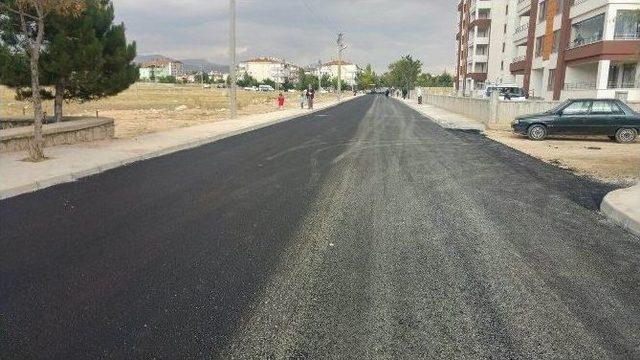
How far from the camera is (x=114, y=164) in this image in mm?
10797

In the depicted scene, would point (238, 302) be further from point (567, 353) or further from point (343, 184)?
point (343, 184)

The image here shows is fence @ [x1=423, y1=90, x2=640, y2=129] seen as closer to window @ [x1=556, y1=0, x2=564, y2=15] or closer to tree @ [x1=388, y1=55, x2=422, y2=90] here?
window @ [x1=556, y1=0, x2=564, y2=15]

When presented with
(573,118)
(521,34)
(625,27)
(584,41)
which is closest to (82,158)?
(573,118)

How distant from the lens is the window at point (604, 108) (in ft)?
52.6

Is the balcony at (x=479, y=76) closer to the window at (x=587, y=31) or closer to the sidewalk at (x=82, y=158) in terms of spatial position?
the window at (x=587, y=31)

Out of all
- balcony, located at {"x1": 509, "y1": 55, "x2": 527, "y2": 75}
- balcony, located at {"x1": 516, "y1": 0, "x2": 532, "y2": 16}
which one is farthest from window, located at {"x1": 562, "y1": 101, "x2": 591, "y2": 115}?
balcony, located at {"x1": 516, "y1": 0, "x2": 532, "y2": 16}

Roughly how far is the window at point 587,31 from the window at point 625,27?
3.36ft

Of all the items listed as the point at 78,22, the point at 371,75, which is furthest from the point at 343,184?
the point at 371,75

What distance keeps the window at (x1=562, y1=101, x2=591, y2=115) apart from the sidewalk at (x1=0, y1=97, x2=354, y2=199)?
12416 mm

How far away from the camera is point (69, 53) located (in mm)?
14180

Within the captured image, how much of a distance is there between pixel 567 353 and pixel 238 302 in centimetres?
248

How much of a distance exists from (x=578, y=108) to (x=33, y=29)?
713 inches

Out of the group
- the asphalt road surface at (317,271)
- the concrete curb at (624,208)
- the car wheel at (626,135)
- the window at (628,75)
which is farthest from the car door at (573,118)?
the window at (628,75)

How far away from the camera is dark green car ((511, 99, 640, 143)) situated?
15.8 meters
